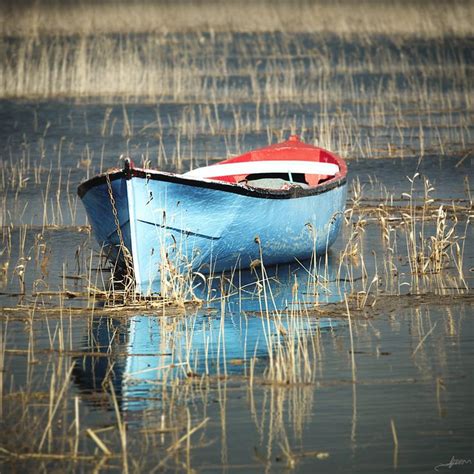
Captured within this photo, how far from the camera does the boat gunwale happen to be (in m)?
10.9

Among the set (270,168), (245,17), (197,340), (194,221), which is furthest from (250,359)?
(245,17)

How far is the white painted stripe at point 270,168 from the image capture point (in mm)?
14305

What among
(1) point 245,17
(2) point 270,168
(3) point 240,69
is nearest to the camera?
(2) point 270,168

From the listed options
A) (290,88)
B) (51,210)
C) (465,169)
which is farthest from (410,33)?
(51,210)

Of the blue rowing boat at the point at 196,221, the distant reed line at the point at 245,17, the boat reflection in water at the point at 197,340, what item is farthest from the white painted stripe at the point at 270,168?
the distant reed line at the point at 245,17

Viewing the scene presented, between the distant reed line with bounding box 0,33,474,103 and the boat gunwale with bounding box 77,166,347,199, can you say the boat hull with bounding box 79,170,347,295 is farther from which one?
the distant reed line with bounding box 0,33,474,103

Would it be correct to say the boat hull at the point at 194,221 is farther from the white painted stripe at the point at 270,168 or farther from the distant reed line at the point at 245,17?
the distant reed line at the point at 245,17

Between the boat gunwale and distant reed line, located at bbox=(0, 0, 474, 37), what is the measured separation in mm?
25549

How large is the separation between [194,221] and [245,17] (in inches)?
1219

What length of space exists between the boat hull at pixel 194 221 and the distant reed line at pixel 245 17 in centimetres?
2554

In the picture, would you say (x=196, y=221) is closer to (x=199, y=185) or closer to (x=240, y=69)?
(x=199, y=185)

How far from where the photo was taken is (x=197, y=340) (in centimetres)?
909

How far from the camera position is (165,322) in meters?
9.65

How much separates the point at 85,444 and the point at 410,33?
31829 mm
